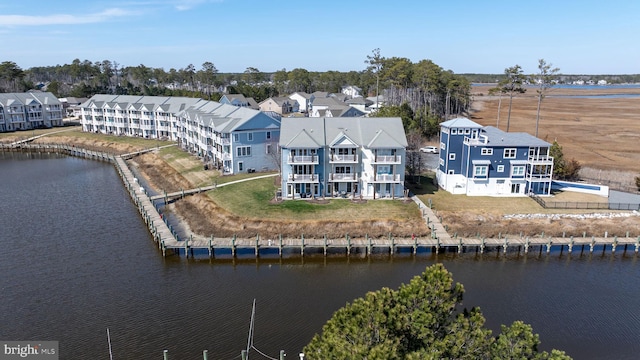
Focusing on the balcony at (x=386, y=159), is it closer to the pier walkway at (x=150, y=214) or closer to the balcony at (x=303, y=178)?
the balcony at (x=303, y=178)

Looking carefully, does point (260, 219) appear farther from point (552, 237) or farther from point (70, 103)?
point (70, 103)

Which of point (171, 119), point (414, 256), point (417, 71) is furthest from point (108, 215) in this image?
point (417, 71)

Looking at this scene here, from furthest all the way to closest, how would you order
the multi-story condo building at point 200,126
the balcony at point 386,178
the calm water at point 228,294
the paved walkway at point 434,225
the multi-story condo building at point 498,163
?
1. the multi-story condo building at point 200,126
2. the multi-story condo building at point 498,163
3. the balcony at point 386,178
4. the paved walkway at point 434,225
5. the calm water at point 228,294

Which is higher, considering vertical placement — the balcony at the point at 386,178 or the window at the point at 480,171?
the window at the point at 480,171

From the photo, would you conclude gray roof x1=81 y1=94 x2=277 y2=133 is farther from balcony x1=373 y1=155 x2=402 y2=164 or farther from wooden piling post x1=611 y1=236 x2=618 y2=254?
wooden piling post x1=611 y1=236 x2=618 y2=254

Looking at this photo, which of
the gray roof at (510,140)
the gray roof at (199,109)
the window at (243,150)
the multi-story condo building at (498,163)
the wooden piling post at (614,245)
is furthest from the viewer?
the gray roof at (199,109)

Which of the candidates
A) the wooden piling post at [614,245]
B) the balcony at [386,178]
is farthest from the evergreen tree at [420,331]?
the balcony at [386,178]

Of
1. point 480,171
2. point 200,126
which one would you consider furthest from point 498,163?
point 200,126

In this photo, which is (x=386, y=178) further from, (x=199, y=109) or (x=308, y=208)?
(x=199, y=109)
